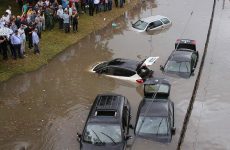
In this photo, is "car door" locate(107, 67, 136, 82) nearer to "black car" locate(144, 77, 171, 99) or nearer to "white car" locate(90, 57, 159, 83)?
"white car" locate(90, 57, 159, 83)

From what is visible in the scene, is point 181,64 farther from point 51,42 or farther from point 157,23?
point 157,23

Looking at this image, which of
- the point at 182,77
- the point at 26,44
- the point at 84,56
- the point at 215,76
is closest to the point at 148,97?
the point at 182,77

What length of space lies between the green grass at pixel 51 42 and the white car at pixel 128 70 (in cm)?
432

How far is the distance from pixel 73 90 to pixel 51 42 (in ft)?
22.6

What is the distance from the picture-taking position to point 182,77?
78.2ft

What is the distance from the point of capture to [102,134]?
1631 cm

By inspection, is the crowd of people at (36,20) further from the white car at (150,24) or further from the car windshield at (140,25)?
the white car at (150,24)

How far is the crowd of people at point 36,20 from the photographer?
24922 millimetres

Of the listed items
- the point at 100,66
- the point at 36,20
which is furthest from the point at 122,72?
the point at 36,20

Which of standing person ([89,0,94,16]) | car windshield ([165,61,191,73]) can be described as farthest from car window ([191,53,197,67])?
standing person ([89,0,94,16])

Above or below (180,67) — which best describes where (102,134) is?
below

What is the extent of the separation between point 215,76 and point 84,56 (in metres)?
8.57

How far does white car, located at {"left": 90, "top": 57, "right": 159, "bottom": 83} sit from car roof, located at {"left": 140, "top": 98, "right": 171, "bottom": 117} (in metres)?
4.06

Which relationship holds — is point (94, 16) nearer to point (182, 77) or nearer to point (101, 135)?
point (182, 77)
